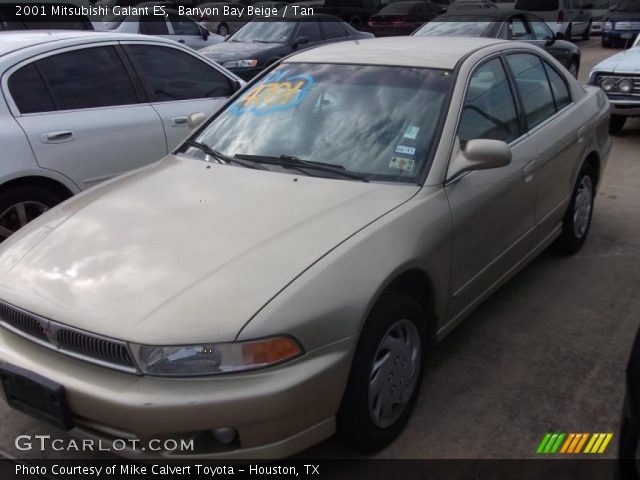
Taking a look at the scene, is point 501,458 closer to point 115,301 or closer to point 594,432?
point 594,432

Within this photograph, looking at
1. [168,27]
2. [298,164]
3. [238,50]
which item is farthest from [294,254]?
[168,27]

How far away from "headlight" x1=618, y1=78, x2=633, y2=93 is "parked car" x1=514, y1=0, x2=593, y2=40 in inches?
393

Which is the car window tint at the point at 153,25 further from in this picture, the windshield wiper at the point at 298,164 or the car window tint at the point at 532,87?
the windshield wiper at the point at 298,164

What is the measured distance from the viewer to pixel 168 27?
13.5 meters

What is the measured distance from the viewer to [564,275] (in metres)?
4.57

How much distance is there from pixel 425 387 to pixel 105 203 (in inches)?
71.8

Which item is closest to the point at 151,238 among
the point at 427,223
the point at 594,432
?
the point at 427,223

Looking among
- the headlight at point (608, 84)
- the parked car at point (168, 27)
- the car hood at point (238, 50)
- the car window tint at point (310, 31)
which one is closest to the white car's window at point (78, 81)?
the car hood at point (238, 50)

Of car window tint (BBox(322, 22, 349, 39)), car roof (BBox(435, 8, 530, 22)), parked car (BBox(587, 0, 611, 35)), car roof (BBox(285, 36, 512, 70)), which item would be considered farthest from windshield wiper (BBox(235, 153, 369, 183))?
parked car (BBox(587, 0, 611, 35))

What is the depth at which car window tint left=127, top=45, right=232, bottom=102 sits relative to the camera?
5.21 m

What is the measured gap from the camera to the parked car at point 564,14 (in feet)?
60.8

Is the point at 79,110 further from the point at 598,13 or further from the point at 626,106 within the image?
the point at 598,13

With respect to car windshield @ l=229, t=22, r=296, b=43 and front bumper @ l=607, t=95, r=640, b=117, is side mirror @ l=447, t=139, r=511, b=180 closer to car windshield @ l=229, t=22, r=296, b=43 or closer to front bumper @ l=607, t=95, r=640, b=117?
front bumper @ l=607, t=95, r=640, b=117

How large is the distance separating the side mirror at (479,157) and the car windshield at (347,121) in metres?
0.15
